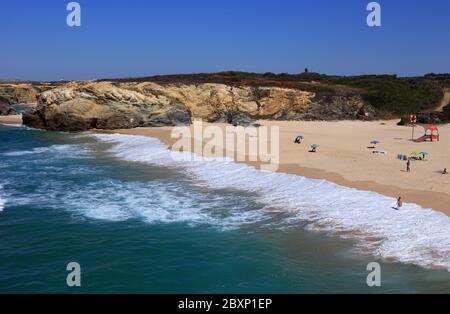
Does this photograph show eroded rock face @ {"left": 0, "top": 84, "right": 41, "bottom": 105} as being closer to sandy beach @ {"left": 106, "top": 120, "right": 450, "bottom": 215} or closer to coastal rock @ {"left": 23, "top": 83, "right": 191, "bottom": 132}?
coastal rock @ {"left": 23, "top": 83, "right": 191, "bottom": 132}

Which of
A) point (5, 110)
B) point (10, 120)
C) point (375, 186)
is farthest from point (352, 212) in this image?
point (5, 110)

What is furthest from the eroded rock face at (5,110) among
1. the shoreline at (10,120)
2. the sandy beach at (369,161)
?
the sandy beach at (369,161)

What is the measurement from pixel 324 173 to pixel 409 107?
36.1 metres

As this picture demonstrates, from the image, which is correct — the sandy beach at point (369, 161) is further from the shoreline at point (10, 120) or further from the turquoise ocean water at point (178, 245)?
the shoreline at point (10, 120)

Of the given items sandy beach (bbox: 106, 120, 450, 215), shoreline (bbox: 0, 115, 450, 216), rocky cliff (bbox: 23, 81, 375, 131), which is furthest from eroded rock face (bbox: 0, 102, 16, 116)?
shoreline (bbox: 0, 115, 450, 216)

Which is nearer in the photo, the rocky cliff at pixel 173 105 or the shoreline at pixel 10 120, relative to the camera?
the rocky cliff at pixel 173 105

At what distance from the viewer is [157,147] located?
101 ft

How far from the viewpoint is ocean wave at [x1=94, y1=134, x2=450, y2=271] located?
12.0 metres

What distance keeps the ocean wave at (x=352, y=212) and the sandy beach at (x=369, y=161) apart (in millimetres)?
1010

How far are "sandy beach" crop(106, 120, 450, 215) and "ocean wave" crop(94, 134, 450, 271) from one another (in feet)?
3.31

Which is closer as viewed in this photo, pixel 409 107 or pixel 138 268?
pixel 138 268

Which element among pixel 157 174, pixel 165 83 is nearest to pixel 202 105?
pixel 165 83

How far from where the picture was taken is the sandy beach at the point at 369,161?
1723cm
